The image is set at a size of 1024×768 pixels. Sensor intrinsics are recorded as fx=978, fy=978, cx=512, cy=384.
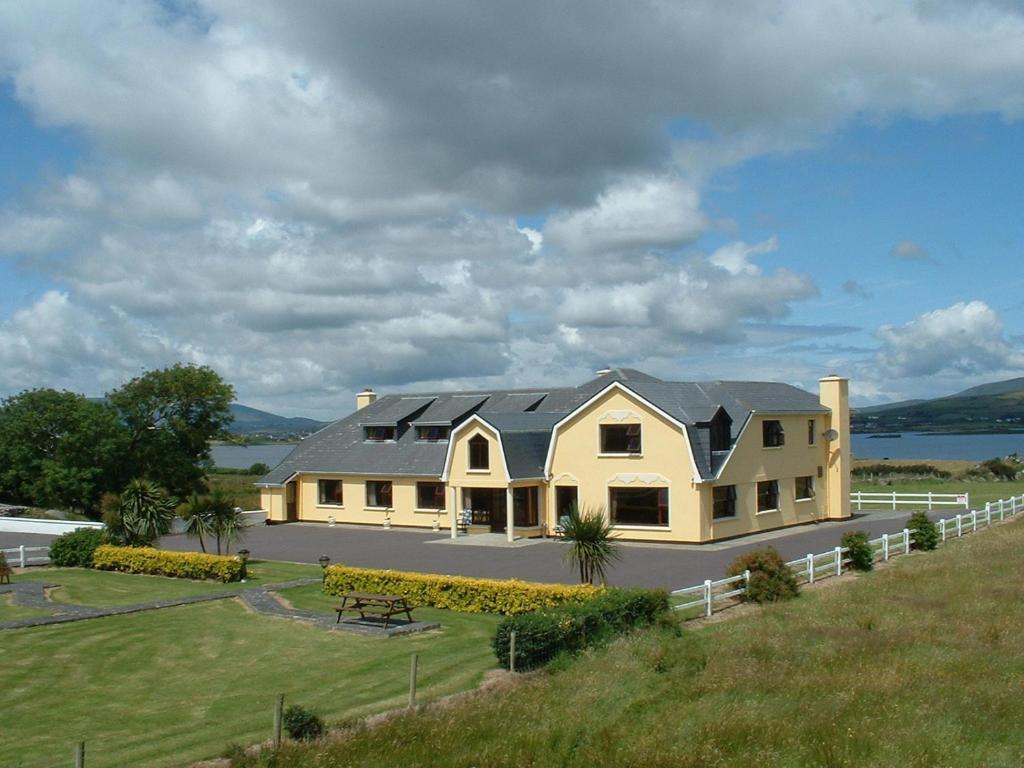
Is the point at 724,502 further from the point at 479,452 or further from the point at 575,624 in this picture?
the point at 575,624

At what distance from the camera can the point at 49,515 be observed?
47438 millimetres

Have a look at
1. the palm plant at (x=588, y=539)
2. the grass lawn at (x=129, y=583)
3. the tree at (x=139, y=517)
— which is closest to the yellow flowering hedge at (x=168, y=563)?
the grass lawn at (x=129, y=583)

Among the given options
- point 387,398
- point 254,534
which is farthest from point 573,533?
point 387,398

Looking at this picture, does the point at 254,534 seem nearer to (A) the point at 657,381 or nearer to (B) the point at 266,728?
(A) the point at 657,381

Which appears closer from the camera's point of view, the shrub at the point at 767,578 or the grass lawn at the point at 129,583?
the shrub at the point at 767,578

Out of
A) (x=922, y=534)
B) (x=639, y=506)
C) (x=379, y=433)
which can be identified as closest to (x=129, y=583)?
(x=639, y=506)

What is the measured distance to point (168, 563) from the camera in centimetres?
2917

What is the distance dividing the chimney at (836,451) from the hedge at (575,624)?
87.2 ft

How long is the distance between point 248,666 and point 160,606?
701 cm

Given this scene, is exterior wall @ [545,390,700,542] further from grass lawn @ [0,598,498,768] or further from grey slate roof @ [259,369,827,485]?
grass lawn @ [0,598,498,768]

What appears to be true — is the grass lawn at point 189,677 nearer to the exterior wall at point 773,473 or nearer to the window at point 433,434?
the exterior wall at point 773,473

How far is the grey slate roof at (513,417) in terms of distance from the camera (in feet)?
125

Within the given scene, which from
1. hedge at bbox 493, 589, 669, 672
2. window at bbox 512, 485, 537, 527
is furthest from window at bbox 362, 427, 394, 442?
hedge at bbox 493, 589, 669, 672

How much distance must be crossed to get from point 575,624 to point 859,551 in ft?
44.3
